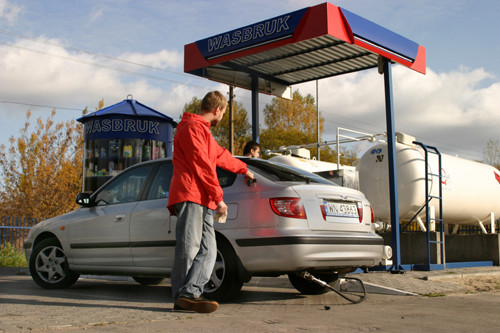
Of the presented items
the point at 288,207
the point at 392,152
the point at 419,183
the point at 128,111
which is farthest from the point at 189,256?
the point at 128,111

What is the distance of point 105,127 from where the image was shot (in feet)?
42.3

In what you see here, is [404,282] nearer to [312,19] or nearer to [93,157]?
[312,19]

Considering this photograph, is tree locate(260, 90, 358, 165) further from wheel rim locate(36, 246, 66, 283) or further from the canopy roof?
wheel rim locate(36, 246, 66, 283)

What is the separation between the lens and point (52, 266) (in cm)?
725

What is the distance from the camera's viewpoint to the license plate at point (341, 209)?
228 inches

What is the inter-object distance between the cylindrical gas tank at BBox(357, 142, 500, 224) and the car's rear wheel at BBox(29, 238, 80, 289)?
6749 mm

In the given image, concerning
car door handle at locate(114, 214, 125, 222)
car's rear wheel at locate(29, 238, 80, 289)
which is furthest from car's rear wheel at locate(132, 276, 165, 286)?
car door handle at locate(114, 214, 125, 222)

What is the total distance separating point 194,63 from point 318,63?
2.41 m

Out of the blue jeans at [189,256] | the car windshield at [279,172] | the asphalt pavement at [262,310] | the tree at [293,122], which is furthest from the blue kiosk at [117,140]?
the tree at [293,122]

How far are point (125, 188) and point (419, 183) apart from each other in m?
6.69

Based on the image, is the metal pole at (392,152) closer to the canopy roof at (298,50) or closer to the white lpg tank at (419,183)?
the canopy roof at (298,50)

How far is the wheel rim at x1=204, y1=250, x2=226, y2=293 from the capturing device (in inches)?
224

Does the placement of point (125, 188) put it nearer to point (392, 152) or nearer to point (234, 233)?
point (234, 233)

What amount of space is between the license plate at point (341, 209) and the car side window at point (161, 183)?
191cm
